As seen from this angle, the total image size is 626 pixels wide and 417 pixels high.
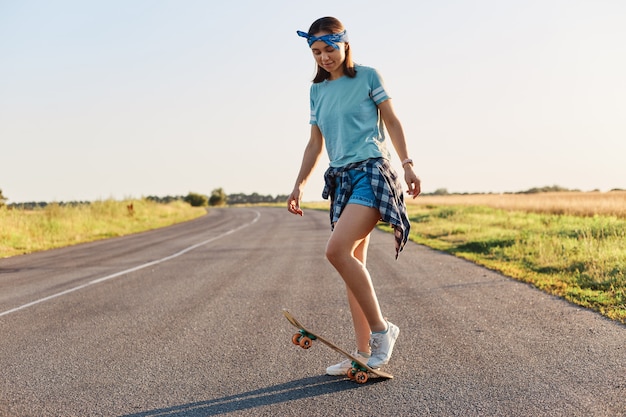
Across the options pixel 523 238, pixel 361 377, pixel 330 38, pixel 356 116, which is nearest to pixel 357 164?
pixel 356 116

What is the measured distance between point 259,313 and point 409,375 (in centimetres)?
270

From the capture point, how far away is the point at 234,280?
29.9 ft

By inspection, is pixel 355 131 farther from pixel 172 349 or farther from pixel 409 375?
pixel 172 349

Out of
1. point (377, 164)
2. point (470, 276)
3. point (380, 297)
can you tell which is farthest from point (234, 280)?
point (377, 164)

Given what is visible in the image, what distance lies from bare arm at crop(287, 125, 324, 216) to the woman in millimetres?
212

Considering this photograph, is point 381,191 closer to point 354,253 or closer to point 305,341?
point 354,253

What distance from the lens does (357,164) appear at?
12.5ft

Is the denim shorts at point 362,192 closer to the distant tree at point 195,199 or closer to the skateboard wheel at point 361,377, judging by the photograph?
the skateboard wheel at point 361,377

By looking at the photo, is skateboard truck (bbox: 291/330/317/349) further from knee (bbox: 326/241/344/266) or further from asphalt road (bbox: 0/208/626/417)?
knee (bbox: 326/241/344/266)

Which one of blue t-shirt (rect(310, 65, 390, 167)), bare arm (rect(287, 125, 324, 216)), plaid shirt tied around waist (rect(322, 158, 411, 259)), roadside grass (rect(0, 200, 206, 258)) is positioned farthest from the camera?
roadside grass (rect(0, 200, 206, 258))

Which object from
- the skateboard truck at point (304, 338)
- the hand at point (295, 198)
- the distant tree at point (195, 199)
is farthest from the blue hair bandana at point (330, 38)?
the distant tree at point (195, 199)

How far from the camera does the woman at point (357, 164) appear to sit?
3.72 meters

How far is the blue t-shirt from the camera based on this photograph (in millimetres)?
3809

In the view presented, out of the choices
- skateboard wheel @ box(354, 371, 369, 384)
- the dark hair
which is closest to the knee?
skateboard wheel @ box(354, 371, 369, 384)
